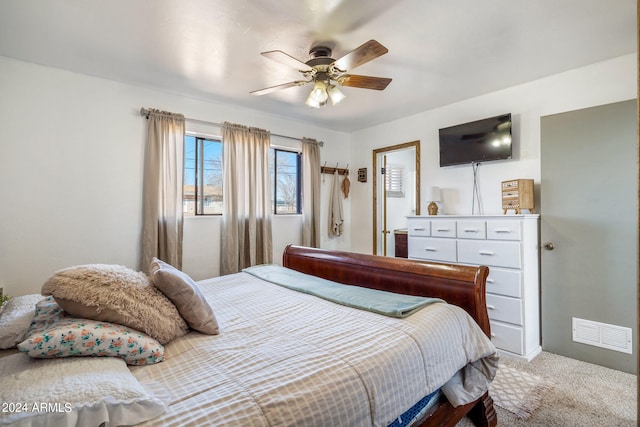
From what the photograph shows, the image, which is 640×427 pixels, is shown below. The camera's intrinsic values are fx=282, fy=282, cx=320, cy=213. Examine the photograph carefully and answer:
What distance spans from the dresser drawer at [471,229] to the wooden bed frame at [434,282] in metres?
1.30

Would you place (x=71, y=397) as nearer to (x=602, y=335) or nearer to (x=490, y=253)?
(x=490, y=253)

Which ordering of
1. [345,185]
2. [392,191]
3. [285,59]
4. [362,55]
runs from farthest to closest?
[392,191] < [345,185] < [285,59] < [362,55]

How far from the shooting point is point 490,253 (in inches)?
107

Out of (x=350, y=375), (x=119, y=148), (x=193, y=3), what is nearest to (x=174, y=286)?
(x=350, y=375)

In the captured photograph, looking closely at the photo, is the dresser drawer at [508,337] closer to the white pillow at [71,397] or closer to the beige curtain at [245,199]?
the beige curtain at [245,199]

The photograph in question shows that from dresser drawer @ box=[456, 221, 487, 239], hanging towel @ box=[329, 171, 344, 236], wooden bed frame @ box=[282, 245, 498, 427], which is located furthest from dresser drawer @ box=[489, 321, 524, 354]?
hanging towel @ box=[329, 171, 344, 236]

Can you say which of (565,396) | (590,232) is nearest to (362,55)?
(590,232)

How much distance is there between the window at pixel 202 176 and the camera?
341cm

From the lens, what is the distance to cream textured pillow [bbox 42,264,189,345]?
3.50 ft

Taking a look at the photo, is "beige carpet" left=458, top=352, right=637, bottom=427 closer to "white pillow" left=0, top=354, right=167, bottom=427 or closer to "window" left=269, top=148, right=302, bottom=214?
"white pillow" left=0, top=354, right=167, bottom=427

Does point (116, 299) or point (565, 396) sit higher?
point (116, 299)

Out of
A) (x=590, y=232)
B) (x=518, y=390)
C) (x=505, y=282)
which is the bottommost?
(x=518, y=390)

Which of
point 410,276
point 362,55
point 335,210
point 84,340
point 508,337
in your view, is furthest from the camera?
point 335,210

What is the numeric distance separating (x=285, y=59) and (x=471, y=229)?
2.35 metres
